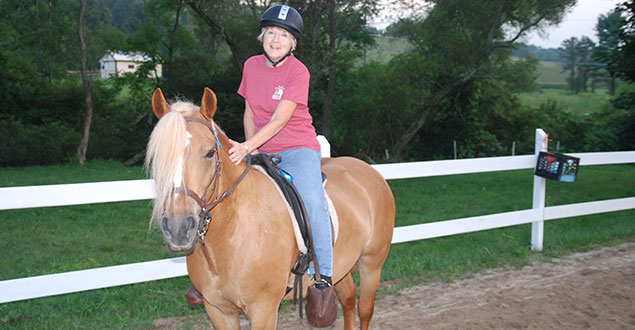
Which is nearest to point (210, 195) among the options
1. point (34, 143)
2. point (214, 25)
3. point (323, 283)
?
point (323, 283)

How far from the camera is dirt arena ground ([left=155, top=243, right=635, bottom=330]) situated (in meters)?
4.38

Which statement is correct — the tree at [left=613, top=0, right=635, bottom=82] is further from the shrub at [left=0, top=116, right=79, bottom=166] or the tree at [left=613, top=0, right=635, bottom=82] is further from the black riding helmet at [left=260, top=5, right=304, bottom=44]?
the shrub at [left=0, top=116, right=79, bottom=166]

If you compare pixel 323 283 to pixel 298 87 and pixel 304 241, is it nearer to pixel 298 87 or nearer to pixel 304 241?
pixel 304 241

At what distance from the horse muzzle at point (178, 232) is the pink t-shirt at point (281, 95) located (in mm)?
1134

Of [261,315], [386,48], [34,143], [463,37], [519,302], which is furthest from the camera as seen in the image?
[386,48]

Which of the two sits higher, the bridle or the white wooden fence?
the bridle

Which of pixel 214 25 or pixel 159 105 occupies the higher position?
pixel 214 25

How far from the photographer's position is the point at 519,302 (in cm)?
494

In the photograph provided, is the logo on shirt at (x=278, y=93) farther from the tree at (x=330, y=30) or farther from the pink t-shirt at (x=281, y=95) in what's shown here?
the tree at (x=330, y=30)

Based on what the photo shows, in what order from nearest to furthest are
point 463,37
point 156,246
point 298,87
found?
point 298,87 < point 156,246 < point 463,37

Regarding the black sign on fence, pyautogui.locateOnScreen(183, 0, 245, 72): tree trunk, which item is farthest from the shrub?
the black sign on fence

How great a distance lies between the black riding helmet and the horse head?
2.72 ft

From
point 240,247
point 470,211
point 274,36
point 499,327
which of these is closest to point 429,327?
point 499,327

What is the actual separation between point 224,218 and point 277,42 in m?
1.21
